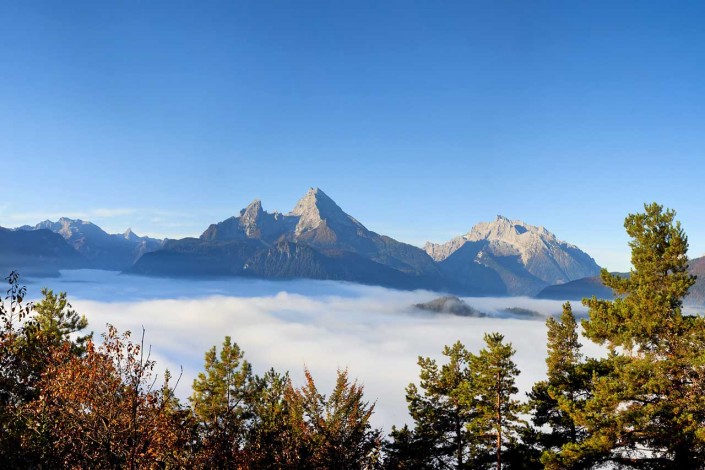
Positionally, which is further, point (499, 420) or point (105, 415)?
point (499, 420)

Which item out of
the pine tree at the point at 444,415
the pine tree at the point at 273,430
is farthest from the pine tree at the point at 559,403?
the pine tree at the point at 273,430

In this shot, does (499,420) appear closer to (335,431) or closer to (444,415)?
(444,415)

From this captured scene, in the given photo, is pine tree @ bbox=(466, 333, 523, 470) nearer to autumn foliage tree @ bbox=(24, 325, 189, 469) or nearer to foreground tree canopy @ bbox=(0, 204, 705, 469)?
foreground tree canopy @ bbox=(0, 204, 705, 469)

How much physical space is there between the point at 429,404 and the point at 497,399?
6.97m

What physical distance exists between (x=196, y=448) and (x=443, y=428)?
2190 centimetres

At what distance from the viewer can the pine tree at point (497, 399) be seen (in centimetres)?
3269

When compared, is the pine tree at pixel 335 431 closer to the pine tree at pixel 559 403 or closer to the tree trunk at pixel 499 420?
the tree trunk at pixel 499 420

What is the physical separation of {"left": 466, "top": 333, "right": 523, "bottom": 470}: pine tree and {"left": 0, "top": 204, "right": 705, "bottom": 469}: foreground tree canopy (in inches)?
4.3

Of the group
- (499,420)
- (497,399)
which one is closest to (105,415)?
(497,399)

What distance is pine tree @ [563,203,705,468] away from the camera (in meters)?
25.5

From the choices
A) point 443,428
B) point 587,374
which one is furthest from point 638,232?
point 443,428

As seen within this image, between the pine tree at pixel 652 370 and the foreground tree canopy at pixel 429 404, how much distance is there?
87 millimetres

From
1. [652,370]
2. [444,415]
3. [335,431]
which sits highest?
[652,370]

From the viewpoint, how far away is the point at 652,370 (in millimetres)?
26578
